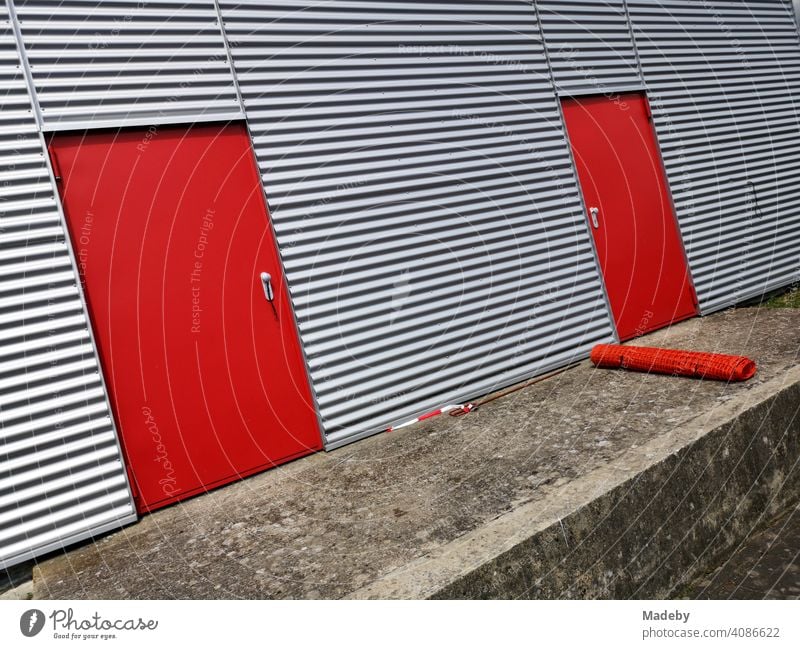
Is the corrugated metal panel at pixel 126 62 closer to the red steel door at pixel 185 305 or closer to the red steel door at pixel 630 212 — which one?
the red steel door at pixel 185 305

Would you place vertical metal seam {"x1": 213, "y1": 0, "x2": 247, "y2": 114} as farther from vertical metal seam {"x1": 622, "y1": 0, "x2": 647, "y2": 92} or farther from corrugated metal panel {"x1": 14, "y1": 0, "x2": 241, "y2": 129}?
vertical metal seam {"x1": 622, "y1": 0, "x2": 647, "y2": 92}

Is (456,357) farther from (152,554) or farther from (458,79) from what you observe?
(152,554)

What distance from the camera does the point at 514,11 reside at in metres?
7.52

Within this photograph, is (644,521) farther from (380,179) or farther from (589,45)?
(589,45)

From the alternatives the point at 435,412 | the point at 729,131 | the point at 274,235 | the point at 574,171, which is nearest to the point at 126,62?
the point at 274,235

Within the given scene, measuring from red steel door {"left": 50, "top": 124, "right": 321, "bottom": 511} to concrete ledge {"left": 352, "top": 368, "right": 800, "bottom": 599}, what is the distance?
2.44 meters

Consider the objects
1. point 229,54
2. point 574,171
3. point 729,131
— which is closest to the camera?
point 229,54

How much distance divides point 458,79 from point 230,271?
10.6ft

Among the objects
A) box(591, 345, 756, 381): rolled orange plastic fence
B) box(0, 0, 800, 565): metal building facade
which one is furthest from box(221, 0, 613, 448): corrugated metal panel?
box(591, 345, 756, 381): rolled orange plastic fence

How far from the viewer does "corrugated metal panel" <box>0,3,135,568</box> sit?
4648mm

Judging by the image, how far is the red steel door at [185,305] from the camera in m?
5.10

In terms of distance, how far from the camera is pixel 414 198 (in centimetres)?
663
